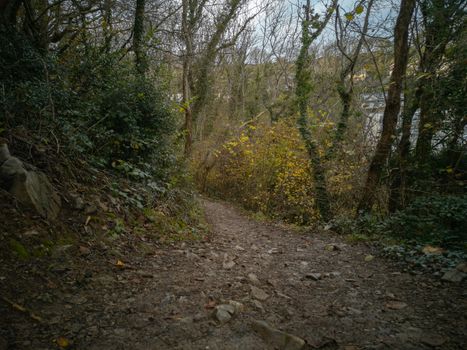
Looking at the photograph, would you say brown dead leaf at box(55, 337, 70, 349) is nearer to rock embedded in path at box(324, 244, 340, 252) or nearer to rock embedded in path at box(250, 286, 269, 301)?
rock embedded in path at box(250, 286, 269, 301)

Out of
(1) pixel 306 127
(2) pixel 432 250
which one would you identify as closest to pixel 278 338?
(2) pixel 432 250

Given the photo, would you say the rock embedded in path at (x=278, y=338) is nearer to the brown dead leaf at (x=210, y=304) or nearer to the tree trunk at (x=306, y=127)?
the brown dead leaf at (x=210, y=304)

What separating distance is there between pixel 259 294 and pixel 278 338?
2.59 ft

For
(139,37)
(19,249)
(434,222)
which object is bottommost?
(19,249)

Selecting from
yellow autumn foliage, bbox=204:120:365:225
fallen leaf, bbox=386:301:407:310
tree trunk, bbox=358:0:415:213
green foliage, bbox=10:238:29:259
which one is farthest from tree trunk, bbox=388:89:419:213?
green foliage, bbox=10:238:29:259

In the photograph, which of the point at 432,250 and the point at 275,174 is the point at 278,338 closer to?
the point at 432,250

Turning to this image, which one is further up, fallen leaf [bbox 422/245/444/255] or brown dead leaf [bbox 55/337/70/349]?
fallen leaf [bbox 422/245/444/255]

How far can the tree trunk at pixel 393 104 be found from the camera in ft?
19.1

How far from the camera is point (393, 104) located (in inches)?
239

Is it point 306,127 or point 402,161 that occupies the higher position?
point 306,127

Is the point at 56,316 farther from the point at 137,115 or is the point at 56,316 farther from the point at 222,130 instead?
the point at 222,130

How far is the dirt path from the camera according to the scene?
73.0 inches

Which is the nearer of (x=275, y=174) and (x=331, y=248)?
(x=331, y=248)

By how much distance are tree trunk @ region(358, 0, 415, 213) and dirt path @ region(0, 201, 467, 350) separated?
3073 mm
